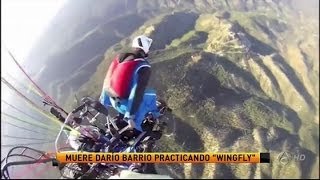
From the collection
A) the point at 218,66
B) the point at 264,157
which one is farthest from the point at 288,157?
the point at 218,66

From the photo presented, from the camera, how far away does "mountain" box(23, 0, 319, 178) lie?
14.6 ft

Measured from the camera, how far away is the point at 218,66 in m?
4.55

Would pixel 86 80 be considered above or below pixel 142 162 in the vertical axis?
above

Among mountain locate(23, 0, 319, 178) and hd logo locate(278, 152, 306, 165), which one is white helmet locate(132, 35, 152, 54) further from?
hd logo locate(278, 152, 306, 165)

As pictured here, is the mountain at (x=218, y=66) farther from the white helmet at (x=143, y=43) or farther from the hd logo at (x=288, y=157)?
the white helmet at (x=143, y=43)

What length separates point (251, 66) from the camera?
459 centimetres

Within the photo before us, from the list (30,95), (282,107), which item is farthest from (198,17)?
(30,95)

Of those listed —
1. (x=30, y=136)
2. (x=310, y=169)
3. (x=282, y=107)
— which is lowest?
(x=310, y=169)

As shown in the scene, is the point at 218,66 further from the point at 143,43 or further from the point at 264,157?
the point at 143,43

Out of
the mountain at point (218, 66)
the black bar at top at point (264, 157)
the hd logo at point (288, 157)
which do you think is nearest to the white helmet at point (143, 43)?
the mountain at point (218, 66)

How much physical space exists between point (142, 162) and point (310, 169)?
1254mm

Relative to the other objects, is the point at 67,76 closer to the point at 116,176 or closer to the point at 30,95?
the point at 30,95

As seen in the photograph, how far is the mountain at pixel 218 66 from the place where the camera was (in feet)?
14.6

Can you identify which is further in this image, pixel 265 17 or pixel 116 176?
pixel 265 17
